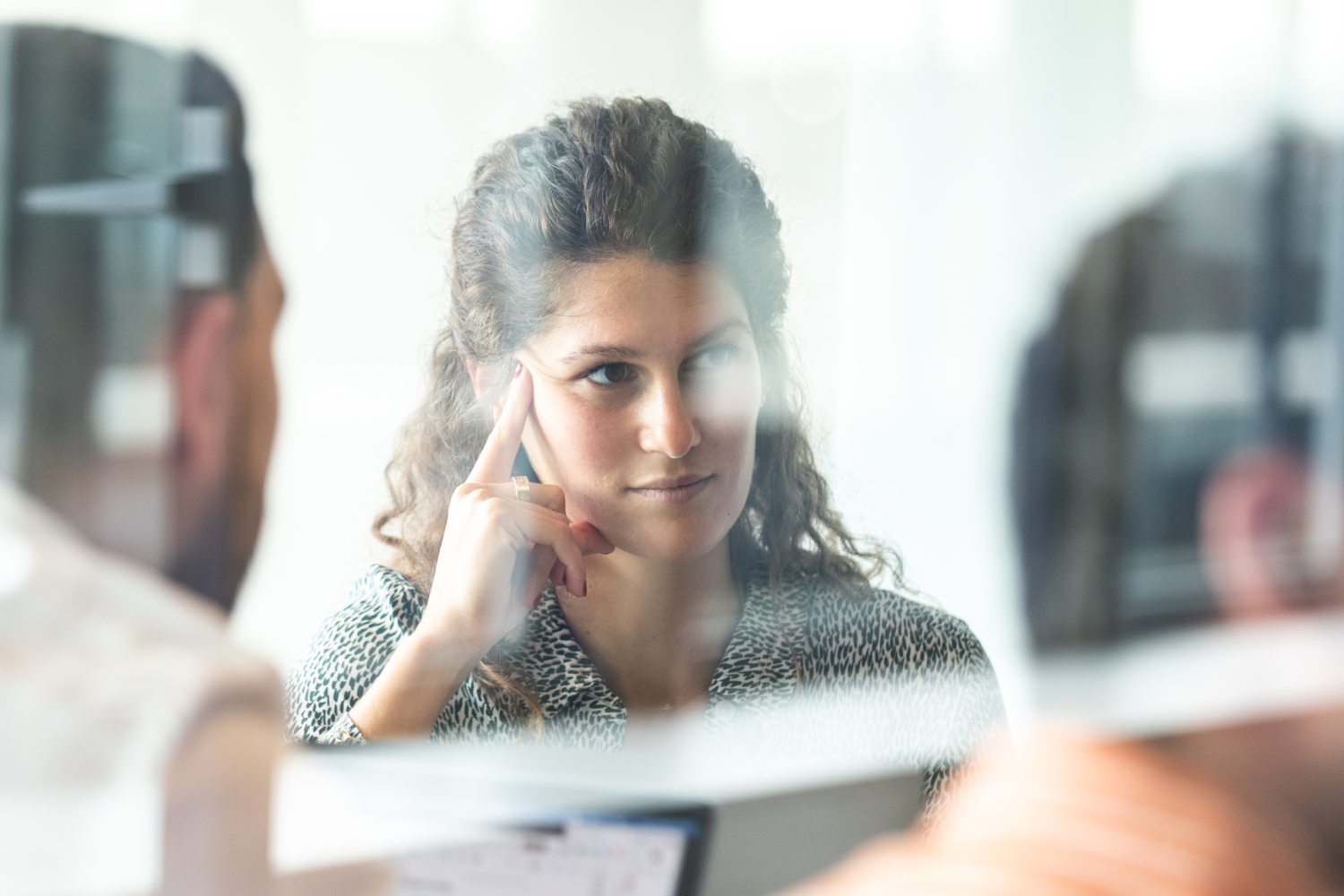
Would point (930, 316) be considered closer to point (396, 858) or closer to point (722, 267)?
point (722, 267)

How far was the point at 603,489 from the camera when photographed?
2.32 ft

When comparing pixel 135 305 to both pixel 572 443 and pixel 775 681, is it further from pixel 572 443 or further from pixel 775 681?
pixel 775 681

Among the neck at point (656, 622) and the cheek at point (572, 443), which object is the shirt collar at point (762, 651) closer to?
the neck at point (656, 622)

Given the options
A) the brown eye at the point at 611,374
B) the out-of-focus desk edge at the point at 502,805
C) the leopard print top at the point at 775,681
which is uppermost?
the brown eye at the point at 611,374

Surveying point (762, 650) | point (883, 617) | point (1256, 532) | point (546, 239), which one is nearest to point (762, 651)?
point (762, 650)

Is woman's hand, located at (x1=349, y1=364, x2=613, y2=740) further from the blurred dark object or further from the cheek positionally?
the blurred dark object

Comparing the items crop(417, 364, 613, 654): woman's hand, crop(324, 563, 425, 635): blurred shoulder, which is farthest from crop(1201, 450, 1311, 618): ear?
crop(324, 563, 425, 635): blurred shoulder

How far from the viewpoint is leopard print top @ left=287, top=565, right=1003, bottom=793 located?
68cm

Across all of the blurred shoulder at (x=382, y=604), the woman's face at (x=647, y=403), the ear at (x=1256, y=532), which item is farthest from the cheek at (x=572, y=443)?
the ear at (x=1256, y=532)

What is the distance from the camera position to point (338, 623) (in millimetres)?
670

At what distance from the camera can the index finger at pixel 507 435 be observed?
69cm

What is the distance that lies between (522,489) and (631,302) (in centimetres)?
15

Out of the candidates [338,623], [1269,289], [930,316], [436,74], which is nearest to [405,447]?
[338,623]

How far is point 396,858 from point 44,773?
0.23 meters
